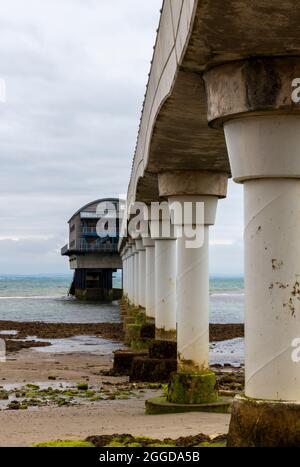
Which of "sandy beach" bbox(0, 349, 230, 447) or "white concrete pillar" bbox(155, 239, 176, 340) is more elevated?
"white concrete pillar" bbox(155, 239, 176, 340)

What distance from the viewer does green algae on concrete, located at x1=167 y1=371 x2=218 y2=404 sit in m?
13.8

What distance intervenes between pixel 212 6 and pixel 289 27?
0.78m

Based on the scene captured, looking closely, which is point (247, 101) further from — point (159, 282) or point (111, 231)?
point (111, 231)

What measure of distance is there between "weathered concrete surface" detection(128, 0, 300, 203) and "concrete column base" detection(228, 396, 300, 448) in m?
3.54

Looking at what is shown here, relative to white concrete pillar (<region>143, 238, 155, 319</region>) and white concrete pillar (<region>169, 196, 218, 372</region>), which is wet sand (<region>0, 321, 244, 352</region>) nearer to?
white concrete pillar (<region>143, 238, 155, 319</region>)

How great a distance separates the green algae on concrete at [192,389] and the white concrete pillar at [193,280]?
0.88 feet

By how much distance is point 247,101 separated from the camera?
7.96 meters

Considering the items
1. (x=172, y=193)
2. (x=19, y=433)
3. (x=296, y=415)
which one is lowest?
(x=19, y=433)

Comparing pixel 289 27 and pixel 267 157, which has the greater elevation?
pixel 289 27

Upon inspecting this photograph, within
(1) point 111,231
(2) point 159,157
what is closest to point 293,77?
(2) point 159,157

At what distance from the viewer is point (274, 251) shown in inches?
319

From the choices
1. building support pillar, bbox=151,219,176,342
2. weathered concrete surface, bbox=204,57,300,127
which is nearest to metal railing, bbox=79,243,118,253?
building support pillar, bbox=151,219,176,342

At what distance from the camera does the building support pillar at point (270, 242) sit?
794cm

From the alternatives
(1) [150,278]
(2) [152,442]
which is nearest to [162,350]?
(2) [152,442]
